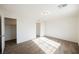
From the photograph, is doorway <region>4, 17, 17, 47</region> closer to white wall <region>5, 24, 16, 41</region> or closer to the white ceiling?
white wall <region>5, 24, 16, 41</region>

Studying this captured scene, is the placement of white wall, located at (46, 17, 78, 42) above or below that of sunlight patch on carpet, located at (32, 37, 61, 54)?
above

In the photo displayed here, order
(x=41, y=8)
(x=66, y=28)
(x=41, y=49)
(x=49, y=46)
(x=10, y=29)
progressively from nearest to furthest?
(x=41, y=8)
(x=41, y=49)
(x=49, y=46)
(x=66, y=28)
(x=10, y=29)

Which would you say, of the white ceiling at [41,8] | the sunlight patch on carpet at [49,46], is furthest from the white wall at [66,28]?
the white ceiling at [41,8]

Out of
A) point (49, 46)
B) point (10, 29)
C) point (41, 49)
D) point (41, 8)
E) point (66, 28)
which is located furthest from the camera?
point (10, 29)

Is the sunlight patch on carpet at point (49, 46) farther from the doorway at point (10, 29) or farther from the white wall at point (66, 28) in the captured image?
the doorway at point (10, 29)

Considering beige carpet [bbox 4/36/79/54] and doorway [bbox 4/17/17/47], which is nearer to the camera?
beige carpet [bbox 4/36/79/54]

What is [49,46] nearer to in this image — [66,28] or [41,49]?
[41,49]

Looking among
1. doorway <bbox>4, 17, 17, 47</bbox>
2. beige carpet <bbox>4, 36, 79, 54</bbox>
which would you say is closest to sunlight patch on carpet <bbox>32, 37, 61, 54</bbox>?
beige carpet <bbox>4, 36, 79, 54</bbox>

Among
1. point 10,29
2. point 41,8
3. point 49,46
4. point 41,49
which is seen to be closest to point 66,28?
point 49,46

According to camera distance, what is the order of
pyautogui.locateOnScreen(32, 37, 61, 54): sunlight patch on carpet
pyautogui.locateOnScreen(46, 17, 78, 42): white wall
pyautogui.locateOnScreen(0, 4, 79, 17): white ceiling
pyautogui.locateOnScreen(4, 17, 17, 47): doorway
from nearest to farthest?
pyautogui.locateOnScreen(0, 4, 79, 17): white ceiling
pyautogui.locateOnScreen(32, 37, 61, 54): sunlight patch on carpet
pyautogui.locateOnScreen(46, 17, 78, 42): white wall
pyautogui.locateOnScreen(4, 17, 17, 47): doorway

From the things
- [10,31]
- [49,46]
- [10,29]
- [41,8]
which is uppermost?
[41,8]

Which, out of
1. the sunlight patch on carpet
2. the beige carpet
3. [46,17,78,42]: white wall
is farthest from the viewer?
[46,17,78,42]: white wall
